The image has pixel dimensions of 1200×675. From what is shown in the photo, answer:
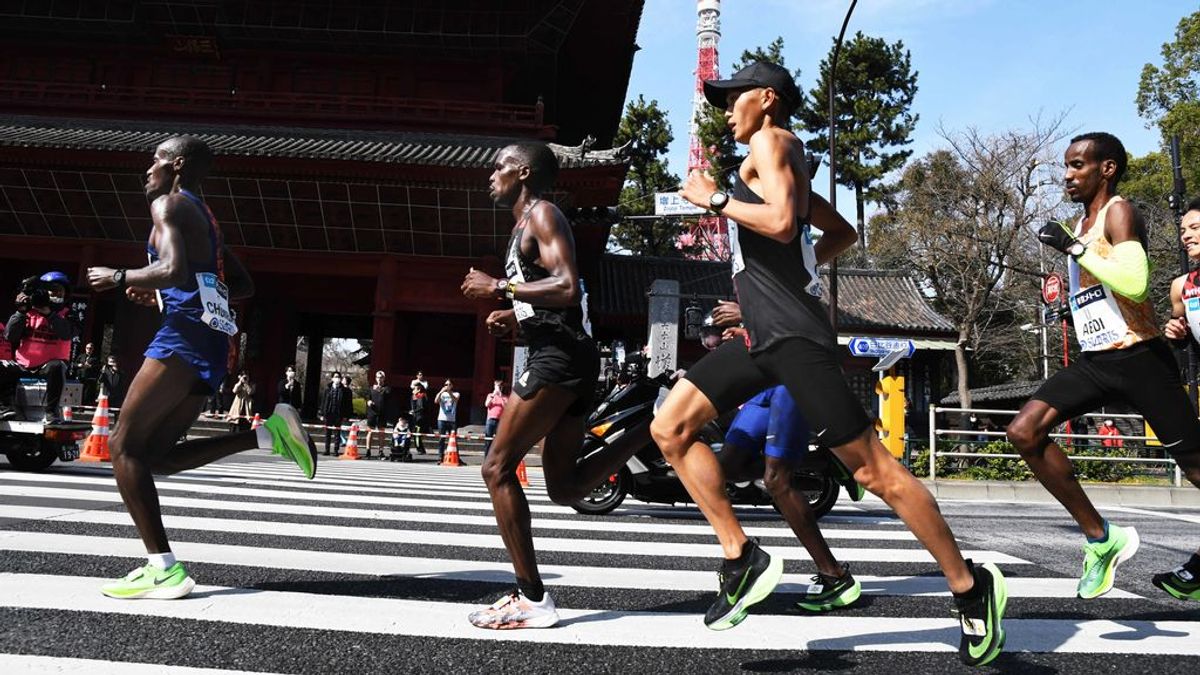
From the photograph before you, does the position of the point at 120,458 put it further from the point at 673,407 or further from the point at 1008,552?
the point at 1008,552

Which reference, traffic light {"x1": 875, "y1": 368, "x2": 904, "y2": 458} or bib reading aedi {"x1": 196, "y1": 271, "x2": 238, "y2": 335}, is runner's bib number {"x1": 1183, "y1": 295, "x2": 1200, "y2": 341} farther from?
traffic light {"x1": 875, "y1": 368, "x2": 904, "y2": 458}

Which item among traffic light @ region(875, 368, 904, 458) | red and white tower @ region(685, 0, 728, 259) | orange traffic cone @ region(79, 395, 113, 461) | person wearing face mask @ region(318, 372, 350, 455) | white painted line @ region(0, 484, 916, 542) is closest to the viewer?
white painted line @ region(0, 484, 916, 542)

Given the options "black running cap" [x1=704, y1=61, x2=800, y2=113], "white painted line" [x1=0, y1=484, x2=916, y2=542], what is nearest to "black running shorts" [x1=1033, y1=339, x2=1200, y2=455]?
"black running cap" [x1=704, y1=61, x2=800, y2=113]

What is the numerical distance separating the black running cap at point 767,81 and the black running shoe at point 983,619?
63.9 inches

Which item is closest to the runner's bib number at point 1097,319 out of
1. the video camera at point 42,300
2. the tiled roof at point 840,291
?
the video camera at point 42,300

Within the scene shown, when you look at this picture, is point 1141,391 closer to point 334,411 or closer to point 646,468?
point 646,468

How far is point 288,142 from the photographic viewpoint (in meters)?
17.9

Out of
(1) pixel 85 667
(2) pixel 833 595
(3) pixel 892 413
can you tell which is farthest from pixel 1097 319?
(3) pixel 892 413

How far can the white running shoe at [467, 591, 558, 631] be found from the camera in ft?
8.89

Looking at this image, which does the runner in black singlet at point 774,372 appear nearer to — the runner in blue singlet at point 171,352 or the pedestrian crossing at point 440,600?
the pedestrian crossing at point 440,600

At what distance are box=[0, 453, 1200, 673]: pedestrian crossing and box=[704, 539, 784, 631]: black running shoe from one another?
0.38 ft

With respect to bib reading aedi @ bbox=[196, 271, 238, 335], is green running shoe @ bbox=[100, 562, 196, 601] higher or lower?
lower

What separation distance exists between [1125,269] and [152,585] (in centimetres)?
389

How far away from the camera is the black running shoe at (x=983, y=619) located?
7.44ft
